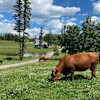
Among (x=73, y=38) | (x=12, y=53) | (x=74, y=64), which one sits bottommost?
(x=12, y=53)

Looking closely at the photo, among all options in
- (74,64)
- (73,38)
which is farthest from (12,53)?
(74,64)

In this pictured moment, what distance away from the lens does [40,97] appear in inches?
304

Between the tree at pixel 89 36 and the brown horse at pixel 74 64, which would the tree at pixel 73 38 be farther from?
the brown horse at pixel 74 64

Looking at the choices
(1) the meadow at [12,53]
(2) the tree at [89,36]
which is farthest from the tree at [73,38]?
(1) the meadow at [12,53]

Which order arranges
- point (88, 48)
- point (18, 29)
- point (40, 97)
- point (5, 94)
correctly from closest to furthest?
1. point (40, 97)
2. point (5, 94)
3. point (88, 48)
4. point (18, 29)

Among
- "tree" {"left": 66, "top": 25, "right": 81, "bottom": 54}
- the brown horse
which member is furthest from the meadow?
the brown horse

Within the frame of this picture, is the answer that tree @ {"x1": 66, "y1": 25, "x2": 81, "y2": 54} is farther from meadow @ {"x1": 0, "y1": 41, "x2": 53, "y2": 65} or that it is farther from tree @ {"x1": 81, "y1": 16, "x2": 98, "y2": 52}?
meadow @ {"x1": 0, "y1": 41, "x2": 53, "y2": 65}

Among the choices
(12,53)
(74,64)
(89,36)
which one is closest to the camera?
(74,64)

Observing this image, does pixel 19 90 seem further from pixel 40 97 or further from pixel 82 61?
pixel 82 61

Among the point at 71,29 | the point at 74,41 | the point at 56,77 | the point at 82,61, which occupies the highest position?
the point at 71,29

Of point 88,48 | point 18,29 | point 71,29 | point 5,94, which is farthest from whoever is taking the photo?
point 18,29

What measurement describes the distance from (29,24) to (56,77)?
37216 mm

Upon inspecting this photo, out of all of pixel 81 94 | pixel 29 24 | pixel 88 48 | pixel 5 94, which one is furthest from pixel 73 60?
pixel 29 24

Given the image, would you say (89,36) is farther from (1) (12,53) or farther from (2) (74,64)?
(1) (12,53)
